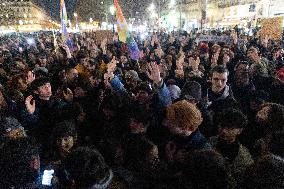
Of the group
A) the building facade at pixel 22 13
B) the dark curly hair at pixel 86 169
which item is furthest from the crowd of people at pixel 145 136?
the building facade at pixel 22 13

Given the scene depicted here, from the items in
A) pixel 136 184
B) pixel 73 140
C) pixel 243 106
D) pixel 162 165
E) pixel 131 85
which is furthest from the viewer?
pixel 131 85

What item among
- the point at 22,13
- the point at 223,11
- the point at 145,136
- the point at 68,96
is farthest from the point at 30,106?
the point at 22,13

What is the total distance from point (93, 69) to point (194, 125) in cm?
524

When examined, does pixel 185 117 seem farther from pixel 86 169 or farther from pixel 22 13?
pixel 22 13

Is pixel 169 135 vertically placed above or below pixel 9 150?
below

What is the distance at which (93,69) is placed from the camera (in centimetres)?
853

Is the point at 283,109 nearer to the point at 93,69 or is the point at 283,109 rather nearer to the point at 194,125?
the point at 194,125

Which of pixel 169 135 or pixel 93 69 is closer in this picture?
pixel 169 135

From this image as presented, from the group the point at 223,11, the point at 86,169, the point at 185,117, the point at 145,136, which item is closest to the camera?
the point at 86,169

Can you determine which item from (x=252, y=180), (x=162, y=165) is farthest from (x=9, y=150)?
(x=252, y=180)

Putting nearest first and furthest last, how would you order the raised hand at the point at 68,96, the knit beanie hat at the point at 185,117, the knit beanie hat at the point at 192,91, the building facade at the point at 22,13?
the knit beanie hat at the point at 185,117 < the knit beanie hat at the point at 192,91 < the raised hand at the point at 68,96 < the building facade at the point at 22,13

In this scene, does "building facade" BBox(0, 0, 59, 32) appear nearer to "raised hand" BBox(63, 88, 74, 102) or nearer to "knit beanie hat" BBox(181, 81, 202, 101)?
"raised hand" BBox(63, 88, 74, 102)

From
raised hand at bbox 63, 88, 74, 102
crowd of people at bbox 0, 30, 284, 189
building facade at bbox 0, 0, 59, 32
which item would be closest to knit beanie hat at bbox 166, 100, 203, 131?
crowd of people at bbox 0, 30, 284, 189

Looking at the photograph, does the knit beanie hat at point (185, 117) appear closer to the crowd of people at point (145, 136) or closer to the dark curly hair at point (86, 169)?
the crowd of people at point (145, 136)
